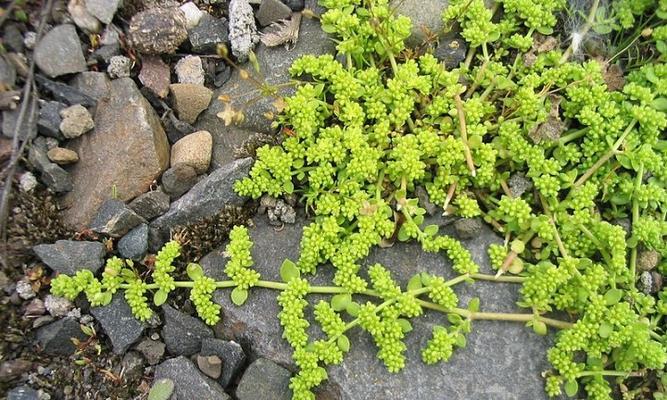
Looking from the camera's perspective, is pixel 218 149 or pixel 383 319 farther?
pixel 218 149

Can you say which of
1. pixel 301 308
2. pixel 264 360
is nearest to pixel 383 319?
pixel 301 308

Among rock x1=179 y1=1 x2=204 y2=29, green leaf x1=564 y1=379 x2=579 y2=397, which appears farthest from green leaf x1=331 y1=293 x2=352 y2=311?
rock x1=179 y1=1 x2=204 y2=29

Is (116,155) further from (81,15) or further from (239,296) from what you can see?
(239,296)

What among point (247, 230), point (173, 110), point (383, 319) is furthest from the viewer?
point (173, 110)

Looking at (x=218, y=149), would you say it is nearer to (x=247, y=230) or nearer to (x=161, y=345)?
(x=247, y=230)

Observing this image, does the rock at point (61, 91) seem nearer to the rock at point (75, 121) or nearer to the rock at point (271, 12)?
the rock at point (75, 121)

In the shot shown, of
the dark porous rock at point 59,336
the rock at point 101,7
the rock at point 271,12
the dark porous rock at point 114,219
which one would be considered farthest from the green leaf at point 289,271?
the rock at point 101,7

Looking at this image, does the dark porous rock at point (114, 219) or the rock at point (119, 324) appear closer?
the rock at point (119, 324)
